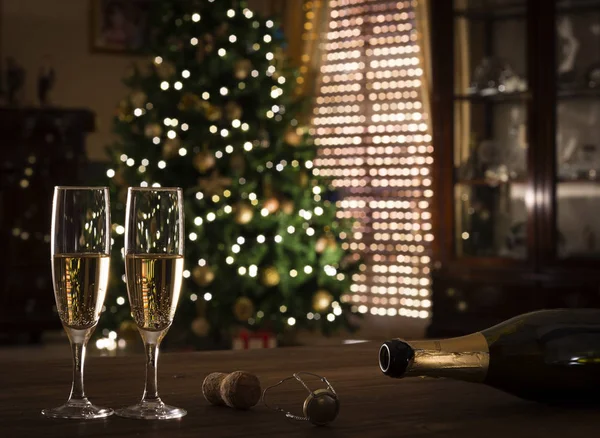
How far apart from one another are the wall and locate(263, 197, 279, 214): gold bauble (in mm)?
1645

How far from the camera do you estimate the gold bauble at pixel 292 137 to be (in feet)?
15.3

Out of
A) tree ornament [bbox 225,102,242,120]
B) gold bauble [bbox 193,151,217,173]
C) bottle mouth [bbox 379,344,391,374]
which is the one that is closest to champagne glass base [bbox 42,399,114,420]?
bottle mouth [bbox 379,344,391,374]

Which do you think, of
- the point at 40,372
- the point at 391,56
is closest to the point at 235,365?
the point at 40,372

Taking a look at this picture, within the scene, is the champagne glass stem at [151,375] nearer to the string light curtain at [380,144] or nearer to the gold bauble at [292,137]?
the gold bauble at [292,137]

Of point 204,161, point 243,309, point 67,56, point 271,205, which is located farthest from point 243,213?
point 67,56

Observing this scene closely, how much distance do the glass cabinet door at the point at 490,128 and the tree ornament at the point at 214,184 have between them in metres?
1.06

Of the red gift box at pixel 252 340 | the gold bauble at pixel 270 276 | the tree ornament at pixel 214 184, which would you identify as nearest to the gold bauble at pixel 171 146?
the tree ornament at pixel 214 184

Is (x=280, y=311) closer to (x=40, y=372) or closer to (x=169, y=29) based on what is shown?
(x=169, y=29)

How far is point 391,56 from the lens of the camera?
5.89 metres

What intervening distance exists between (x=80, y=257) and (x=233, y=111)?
11.8 feet

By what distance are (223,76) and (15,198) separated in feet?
4.48

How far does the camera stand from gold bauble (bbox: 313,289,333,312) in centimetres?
463

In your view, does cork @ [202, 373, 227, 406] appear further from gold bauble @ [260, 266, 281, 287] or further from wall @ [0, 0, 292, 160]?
wall @ [0, 0, 292, 160]

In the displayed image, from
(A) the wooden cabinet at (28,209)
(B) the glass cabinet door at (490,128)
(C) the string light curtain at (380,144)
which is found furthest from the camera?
(C) the string light curtain at (380,144)
